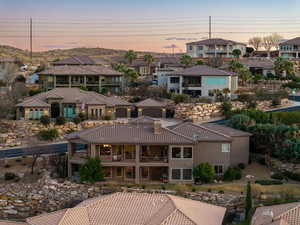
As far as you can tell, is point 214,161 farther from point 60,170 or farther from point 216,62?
point 216,62

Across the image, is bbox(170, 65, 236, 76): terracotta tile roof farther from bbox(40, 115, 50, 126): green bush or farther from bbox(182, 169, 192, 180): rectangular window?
bbox(182, 169, 192, 180): rectangular window

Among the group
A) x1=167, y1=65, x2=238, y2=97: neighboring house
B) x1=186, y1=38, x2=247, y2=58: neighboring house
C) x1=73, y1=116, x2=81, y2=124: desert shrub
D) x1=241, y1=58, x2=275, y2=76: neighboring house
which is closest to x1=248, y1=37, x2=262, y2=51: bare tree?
x1=186, y1=38, x2=247, y2=58: neighboring house

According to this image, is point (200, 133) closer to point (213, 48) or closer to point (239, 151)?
point (239, 151)

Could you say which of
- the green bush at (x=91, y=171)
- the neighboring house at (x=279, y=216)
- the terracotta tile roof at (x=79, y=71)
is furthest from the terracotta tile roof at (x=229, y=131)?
the terracotta tile roof at (x=79, y=71)

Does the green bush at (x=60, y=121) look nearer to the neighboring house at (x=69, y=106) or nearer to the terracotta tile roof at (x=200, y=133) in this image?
the neighboring house at (x=69, y=106)

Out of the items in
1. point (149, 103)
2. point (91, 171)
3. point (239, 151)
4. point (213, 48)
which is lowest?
point (91, 171)

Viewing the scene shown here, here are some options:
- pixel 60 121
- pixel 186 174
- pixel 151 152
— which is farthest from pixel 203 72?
pixel 186 174
